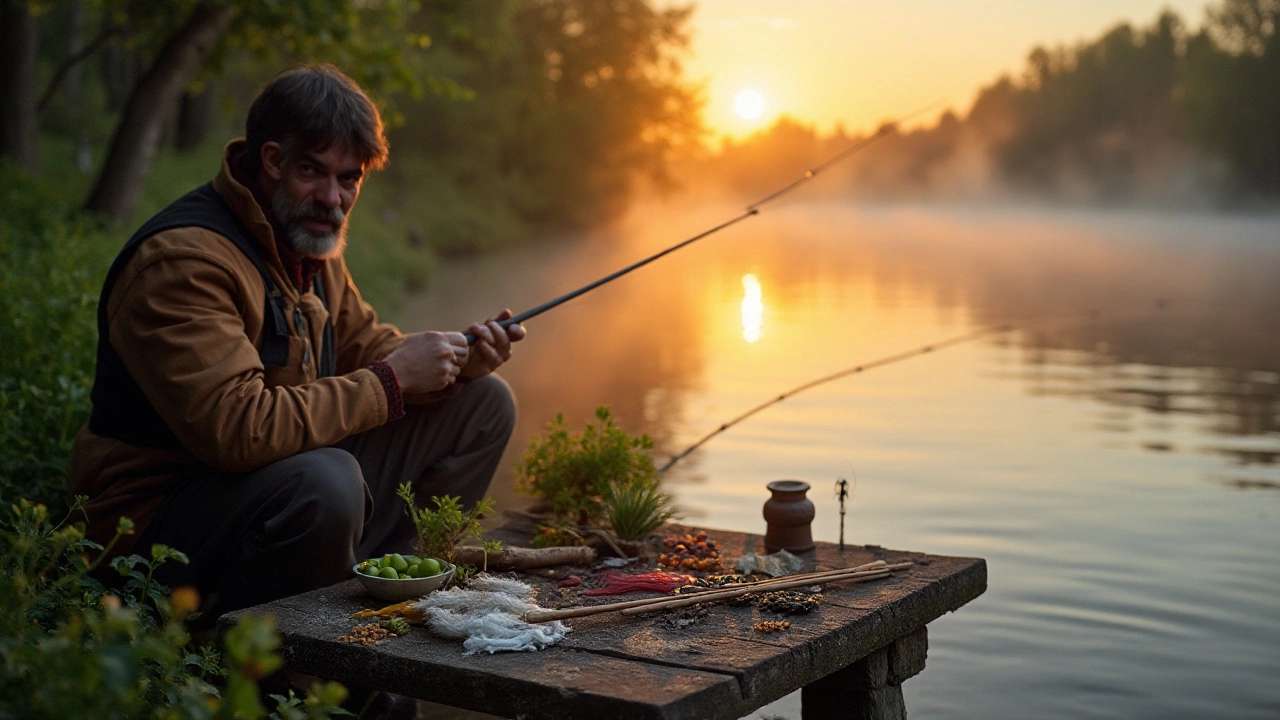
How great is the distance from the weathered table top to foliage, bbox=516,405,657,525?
92 cm

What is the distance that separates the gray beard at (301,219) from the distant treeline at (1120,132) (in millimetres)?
54631

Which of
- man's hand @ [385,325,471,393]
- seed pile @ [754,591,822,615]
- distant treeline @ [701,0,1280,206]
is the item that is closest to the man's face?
man's hand @ [385,325,471,393]

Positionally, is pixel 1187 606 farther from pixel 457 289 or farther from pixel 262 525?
pixel 457 289

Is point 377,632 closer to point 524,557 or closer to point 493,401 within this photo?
point 524,557

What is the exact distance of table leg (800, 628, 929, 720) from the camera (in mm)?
3270

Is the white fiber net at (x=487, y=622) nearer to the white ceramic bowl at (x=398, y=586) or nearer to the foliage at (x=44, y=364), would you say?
the white ceramic bowl at (x=398, y=586)

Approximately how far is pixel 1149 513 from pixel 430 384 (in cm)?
423

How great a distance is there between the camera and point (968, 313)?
53.7ft

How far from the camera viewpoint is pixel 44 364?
539cm

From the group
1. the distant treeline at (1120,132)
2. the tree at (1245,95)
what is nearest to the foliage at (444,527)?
the distant treeline at (1120,132)

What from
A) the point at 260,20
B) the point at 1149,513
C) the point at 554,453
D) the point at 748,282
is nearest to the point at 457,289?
the point at 748,282

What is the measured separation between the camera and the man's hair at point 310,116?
353 centimetres

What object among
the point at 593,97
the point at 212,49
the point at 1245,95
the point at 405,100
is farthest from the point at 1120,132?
the point at 212,49

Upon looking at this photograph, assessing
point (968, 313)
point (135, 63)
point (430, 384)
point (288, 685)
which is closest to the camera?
point (288, 685)
